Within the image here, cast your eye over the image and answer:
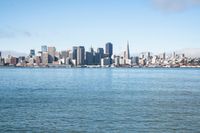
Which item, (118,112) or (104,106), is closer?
(118,112)

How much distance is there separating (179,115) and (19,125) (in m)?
20.9

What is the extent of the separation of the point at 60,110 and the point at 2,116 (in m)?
8.94

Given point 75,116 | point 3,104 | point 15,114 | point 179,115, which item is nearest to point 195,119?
point 179,115

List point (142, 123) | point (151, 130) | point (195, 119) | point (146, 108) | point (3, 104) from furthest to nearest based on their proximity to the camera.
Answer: point (3, 104)
point (146, 108)
point (195, 119)
point (142, 123)
point (151, 130)

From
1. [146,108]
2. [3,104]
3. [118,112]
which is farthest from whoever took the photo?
[3,104]

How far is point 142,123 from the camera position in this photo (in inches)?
1694

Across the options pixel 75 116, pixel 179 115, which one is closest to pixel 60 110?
pixel 75 116

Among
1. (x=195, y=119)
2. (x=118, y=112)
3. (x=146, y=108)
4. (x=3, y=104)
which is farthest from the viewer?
(x=3, y=104)

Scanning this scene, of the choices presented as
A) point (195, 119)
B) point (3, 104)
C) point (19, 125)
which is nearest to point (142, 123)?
point (195, 119)

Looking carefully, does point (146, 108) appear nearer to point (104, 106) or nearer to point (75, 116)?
point (104, 106)

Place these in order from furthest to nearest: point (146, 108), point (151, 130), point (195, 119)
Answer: point (146, 108) < point (195, 119) < point (151, 130)

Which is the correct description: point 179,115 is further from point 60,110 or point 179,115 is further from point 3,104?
point 3,104

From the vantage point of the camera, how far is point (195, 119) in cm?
4597

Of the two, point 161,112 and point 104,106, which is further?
point 104,106
